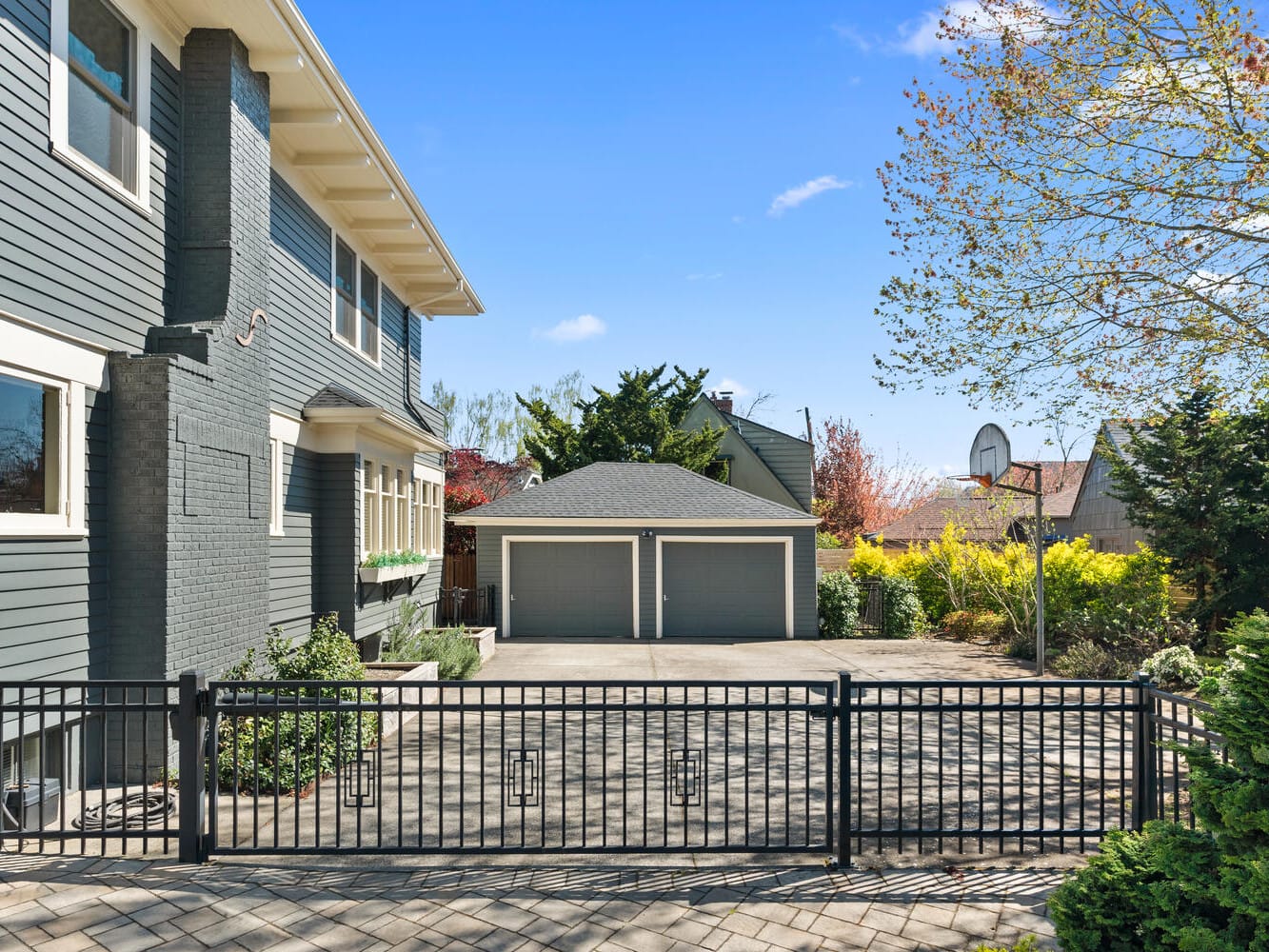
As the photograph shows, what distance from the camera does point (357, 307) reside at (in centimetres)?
1267

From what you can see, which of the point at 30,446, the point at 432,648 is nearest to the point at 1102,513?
the point at 432,648

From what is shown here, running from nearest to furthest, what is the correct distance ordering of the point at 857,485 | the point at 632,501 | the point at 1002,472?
1. the point at 1002,472
2. the point at 632,501
3. the point at 857,485

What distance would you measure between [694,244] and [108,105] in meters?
17.9

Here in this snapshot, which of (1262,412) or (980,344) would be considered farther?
(1262,412)

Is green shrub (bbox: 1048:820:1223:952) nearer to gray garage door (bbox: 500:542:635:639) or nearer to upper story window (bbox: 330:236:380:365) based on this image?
upper story window (bbox: 330:236:380:365)

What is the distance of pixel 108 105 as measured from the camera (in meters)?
6.82

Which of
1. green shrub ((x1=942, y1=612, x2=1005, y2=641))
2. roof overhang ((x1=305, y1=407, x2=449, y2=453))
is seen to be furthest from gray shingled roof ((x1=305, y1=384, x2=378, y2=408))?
green shrub ((x1=942, y1=612, x2=1005, y2=641))

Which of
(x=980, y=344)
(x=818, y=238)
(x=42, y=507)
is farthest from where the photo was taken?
(x=818, y=238)

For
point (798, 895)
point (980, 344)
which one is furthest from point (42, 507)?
point (980, 344)

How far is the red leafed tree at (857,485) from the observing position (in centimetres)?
3653

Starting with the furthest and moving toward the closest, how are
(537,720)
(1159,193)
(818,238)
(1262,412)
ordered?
(818,238), (1262,412), (537,720), (1159,193)

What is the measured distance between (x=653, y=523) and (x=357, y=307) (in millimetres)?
8269

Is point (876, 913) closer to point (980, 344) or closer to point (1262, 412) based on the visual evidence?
point (980, 344)

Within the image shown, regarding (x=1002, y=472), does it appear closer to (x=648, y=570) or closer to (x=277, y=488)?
(x=648, y=570)
